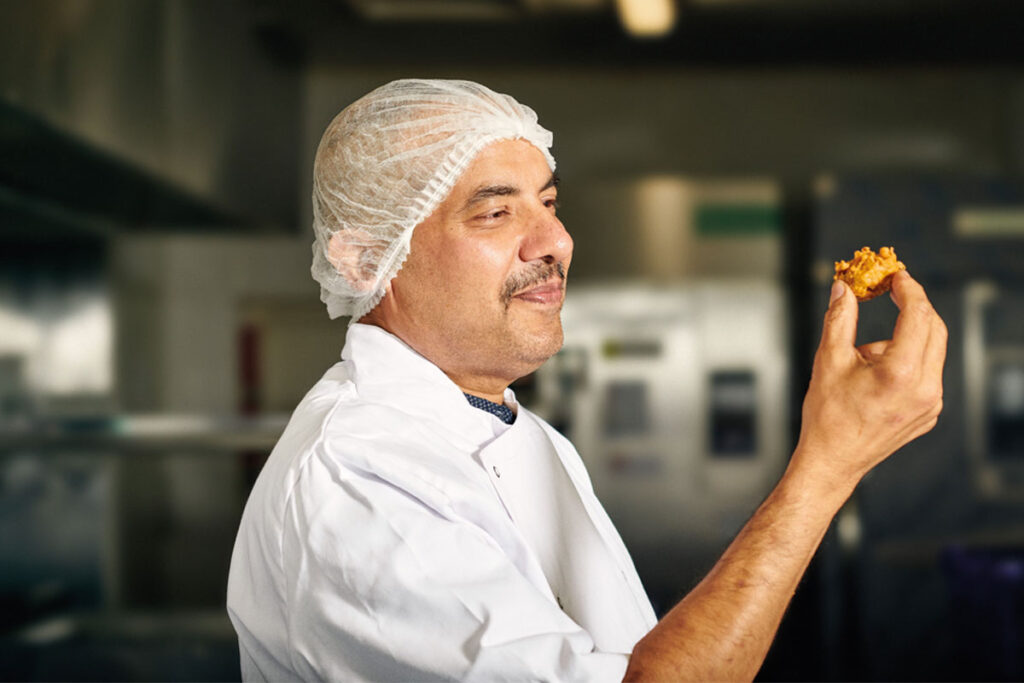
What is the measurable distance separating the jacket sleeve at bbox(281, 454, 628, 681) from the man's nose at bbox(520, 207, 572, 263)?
261 mm

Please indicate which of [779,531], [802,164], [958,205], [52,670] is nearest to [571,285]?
[802,164]

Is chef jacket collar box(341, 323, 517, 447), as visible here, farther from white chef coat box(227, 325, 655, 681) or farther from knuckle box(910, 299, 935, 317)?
knuckle box(910, 299, 935, 317)

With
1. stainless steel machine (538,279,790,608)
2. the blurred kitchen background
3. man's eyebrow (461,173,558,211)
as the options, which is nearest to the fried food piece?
man's eyebrow (461,173,558,211)

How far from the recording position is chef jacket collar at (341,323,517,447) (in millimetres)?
808

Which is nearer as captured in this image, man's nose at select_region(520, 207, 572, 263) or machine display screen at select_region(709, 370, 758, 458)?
man's nose at select_region(520, 207, 572, 263)

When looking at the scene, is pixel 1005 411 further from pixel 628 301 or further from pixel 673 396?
pixel 628 301

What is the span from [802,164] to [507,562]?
7.30 feet

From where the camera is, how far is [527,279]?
2.75 feet

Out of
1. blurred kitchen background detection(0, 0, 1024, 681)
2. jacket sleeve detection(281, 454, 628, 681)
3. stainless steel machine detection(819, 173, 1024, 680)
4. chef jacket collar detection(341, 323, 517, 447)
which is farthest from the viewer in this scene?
stainless steel machine detection(819, 173, 1024, 680)

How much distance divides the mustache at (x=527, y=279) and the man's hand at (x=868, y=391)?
0.25 m

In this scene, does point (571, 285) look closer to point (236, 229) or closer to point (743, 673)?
point (236, 229)

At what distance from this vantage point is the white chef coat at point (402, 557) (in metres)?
0.65

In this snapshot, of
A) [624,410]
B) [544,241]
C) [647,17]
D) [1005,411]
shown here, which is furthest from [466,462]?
[1005,411]

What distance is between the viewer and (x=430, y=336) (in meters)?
0.87
